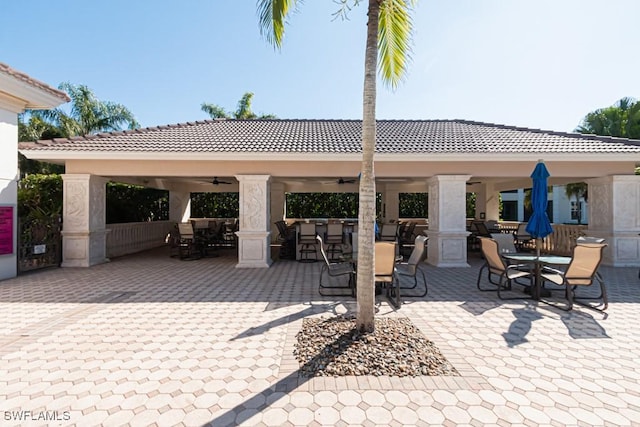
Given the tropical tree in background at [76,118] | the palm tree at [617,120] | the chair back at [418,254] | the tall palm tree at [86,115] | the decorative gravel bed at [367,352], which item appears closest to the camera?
the decorative gravel bed at [367,352]

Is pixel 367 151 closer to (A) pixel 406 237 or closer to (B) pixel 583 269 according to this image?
(B) pixel 583 269

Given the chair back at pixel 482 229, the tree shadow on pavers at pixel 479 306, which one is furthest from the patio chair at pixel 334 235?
the chair back at pixel 482 229

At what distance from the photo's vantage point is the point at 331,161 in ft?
32.4

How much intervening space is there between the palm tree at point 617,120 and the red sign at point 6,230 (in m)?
26.0

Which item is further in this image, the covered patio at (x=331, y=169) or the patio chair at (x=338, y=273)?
the covered patio at (x=331, y=169)

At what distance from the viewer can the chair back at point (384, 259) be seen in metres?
5.50

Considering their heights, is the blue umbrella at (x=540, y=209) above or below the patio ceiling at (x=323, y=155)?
below

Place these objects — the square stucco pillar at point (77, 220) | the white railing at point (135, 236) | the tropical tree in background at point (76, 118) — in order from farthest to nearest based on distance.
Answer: the tropical tree in background at point (76, 118)
the white railing at point (135, 236)
the square stucco pillar at point (77, 220)

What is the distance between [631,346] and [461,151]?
6.72m

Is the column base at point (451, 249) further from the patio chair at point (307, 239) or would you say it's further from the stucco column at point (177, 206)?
the stucco column at point (177, 206)

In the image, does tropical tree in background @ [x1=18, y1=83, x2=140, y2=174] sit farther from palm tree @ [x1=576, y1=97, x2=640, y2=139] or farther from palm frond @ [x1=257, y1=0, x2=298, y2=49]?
palm tree @ [x1=576, y1=97, x2=640, y2=139]

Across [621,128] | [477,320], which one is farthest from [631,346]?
[621,128]

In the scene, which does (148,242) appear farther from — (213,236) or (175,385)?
(175,385)

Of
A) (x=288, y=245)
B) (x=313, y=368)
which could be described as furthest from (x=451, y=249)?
(x=313, y=368)
